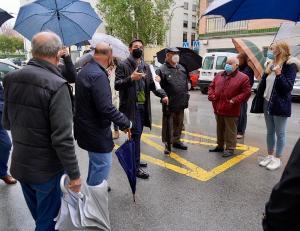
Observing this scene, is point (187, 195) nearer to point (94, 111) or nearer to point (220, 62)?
point (94, 111)

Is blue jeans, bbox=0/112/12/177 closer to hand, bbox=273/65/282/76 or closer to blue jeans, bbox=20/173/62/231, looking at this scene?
blue jeans, bbox=20/173/62/231

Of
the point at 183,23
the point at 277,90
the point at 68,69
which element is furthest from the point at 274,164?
the point at 183,23

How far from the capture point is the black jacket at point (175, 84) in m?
5.38

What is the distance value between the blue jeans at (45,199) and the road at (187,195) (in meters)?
0.82

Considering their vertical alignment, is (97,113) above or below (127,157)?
above

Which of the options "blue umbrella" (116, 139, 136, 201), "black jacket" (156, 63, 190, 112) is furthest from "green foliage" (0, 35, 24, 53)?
"blue umbrella" (116, 139, 136, 201)

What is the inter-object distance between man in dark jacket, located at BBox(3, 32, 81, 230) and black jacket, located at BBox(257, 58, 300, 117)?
3.24 meters

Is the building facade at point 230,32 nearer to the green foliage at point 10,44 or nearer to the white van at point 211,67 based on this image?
the white van at point 211,67

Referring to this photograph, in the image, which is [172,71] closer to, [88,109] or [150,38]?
[88,109]

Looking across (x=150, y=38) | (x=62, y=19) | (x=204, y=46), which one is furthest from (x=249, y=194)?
(x=150, y=38)

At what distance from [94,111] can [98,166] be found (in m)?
0.57

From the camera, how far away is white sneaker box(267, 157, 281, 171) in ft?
16.0

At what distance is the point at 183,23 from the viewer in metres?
53.4

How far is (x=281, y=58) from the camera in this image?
175 inches
